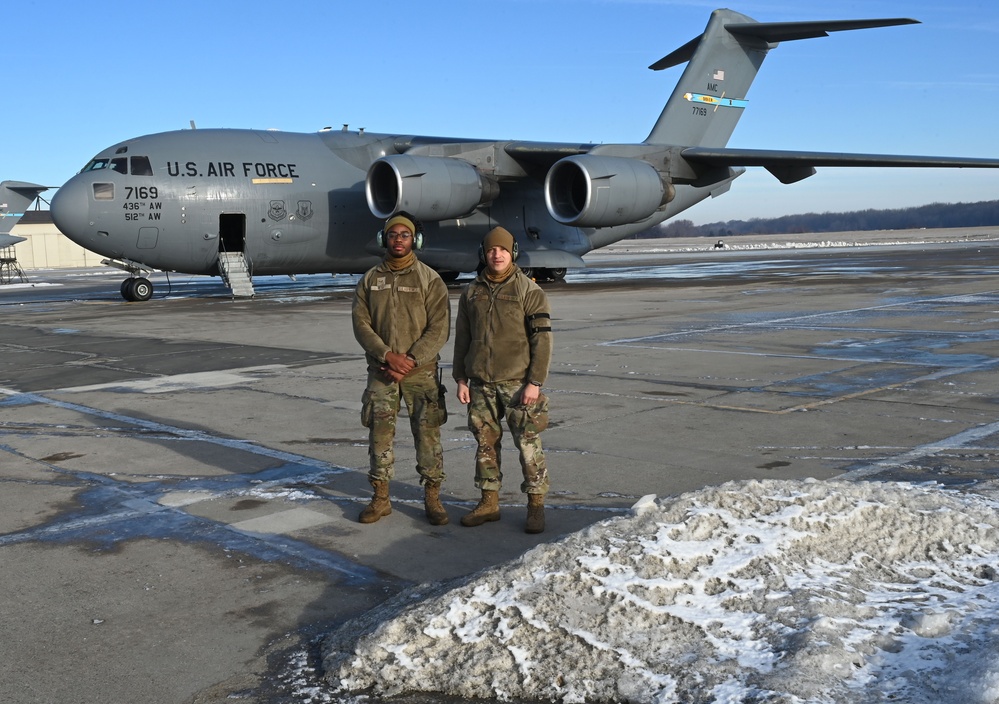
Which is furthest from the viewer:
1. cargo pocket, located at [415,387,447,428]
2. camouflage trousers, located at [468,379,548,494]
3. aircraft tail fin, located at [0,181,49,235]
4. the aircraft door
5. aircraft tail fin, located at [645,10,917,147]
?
aircraft tail fin, located at [0,181,49,235]

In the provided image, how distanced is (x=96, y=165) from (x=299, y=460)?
14.9 m

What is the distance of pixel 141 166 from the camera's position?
19125mm

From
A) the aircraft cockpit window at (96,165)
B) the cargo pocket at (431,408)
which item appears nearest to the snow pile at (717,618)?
the cargo pocket at (431,408)

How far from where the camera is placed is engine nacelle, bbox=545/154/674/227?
1978 cm

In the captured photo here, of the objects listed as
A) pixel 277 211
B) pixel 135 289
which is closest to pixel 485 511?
pixel 277 211

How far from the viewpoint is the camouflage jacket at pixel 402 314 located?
17.3 ft

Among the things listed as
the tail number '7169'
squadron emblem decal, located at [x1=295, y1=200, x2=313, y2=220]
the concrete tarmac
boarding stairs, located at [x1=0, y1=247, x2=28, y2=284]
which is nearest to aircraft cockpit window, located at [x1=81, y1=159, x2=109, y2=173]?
the tail number '7169'

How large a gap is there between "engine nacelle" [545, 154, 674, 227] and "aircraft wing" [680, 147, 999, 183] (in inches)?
58.2

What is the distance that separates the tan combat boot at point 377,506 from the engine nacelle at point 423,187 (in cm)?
1472

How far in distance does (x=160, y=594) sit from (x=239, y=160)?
17064 mm

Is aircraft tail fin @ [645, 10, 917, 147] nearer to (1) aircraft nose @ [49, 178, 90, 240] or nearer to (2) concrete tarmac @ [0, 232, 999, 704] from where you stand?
(2) concrete tarmac @ [0, 232, 999, 704]

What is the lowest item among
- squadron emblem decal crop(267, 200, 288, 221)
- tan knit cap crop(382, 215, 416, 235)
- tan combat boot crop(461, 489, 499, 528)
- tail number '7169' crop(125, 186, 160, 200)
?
tan combat boot crop(461, 489, 499, 528)

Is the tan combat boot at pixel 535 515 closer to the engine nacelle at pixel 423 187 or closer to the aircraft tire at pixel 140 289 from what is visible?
→ the engine nacelle at pixel 423 187

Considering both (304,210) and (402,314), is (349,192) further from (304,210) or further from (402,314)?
(402,314)
